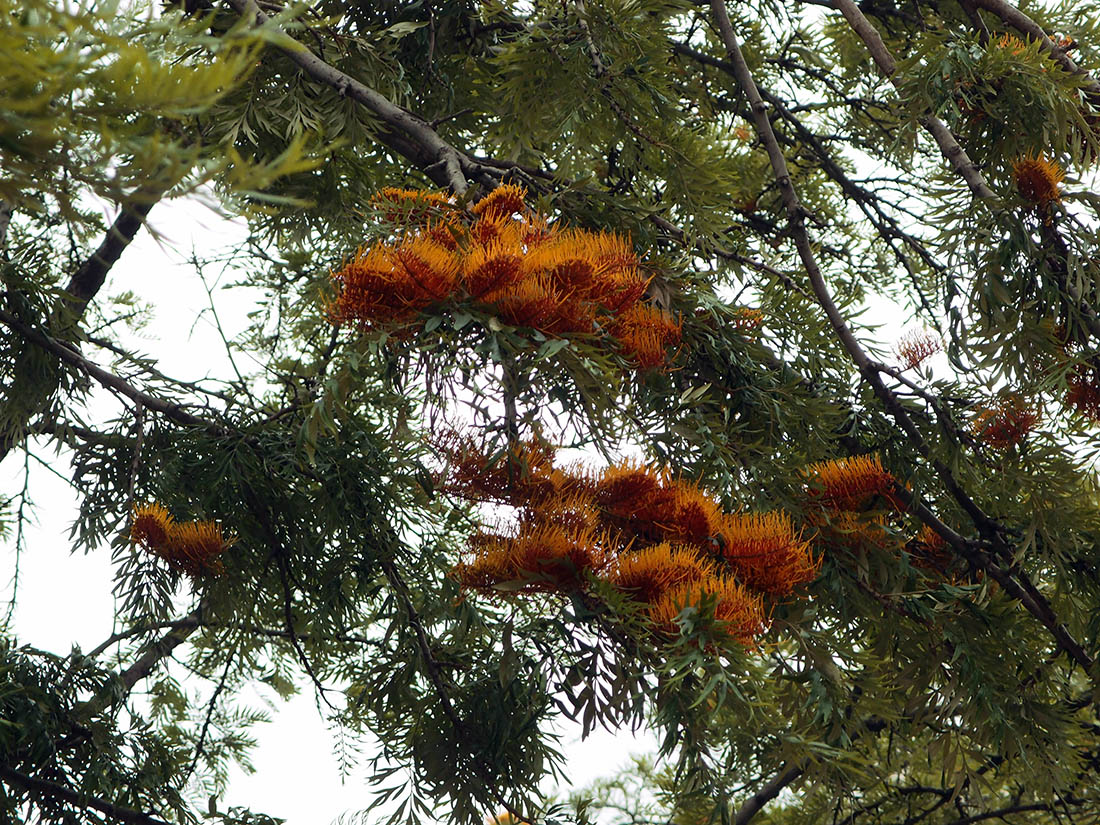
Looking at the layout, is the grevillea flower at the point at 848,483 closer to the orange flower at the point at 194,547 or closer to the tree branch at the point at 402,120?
the tree branch at the point at 402,120

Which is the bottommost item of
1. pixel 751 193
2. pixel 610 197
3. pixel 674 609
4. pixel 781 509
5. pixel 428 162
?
pixel 674 609

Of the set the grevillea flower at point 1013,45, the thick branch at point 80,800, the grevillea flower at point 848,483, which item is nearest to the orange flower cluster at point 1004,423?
the grevillea flower at point 848,483

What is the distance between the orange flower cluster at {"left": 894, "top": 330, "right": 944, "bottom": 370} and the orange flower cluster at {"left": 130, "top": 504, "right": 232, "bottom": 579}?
1.15 m

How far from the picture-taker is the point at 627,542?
4.26 ft

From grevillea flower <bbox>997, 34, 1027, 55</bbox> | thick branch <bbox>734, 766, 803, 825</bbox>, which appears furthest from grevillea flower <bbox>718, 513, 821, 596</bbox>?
thick branch <bbox>734, 766, 803, 825</bbox>

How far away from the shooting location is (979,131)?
1.69m

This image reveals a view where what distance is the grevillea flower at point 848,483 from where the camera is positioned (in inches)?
61.7

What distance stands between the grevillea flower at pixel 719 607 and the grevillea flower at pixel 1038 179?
0.81 metres

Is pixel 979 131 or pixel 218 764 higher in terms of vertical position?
pixel 979 131

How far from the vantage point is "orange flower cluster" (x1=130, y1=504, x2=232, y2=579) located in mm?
1744

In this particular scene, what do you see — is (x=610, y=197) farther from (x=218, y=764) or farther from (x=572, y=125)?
(x=218, y=764)

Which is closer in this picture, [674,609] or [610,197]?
[674,609]

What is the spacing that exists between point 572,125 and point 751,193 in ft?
5.45

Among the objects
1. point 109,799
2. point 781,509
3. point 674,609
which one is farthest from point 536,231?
point 109,799
